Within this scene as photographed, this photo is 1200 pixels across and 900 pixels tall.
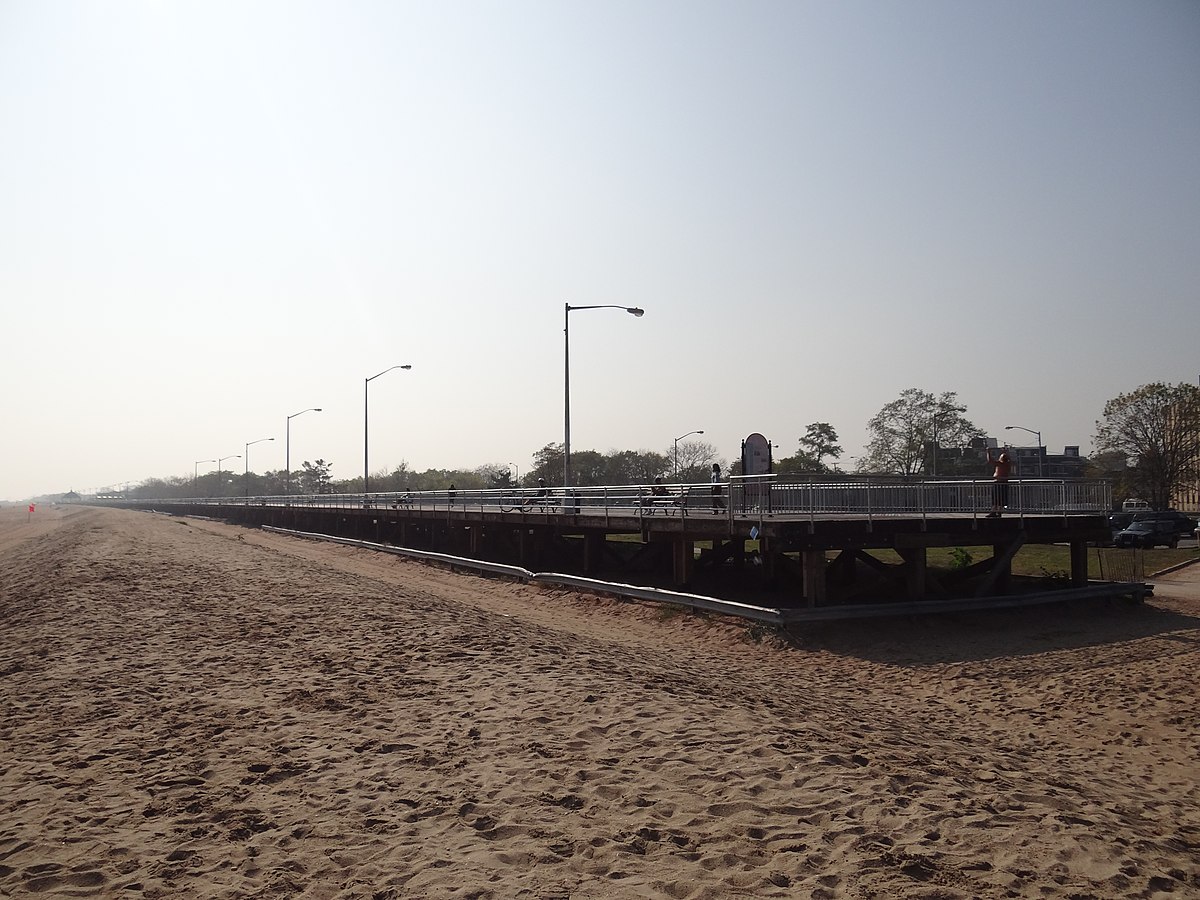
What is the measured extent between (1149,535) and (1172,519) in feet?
14.1

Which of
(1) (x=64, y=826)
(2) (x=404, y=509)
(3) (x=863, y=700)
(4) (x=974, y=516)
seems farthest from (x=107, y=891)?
(2) (x=404, y=509)

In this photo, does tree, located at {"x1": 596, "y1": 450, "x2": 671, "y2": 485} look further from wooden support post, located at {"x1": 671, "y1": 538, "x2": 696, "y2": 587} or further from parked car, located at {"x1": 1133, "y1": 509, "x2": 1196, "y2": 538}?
wooden support post, located at {"x1": 671, "y1": 538, "x2": 696, "y2": 587}

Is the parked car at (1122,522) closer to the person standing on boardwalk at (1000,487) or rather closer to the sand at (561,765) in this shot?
the person standing on boardwalk at (1000,487)

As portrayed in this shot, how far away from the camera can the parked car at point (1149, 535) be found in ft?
131

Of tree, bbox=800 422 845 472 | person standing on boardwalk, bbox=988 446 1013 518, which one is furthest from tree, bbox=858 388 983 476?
person standing on boardwalk, bbox=988 446 1013 518

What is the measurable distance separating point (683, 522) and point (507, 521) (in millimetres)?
10425

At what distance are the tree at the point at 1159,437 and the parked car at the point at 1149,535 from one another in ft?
76.7

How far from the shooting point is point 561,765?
7.22 m

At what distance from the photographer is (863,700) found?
11.3 meters

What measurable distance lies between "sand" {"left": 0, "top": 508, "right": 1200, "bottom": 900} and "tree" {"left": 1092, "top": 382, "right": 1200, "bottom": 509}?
55981mm

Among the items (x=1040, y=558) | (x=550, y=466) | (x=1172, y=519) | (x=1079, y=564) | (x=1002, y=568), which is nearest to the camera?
(x=1002, y=568)

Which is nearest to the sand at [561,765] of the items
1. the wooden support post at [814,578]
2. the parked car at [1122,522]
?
the wooden support post at [814,578]

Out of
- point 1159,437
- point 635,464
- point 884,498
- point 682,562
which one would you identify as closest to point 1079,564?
point 884,498

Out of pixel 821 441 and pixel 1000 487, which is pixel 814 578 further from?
pixel 821 441
